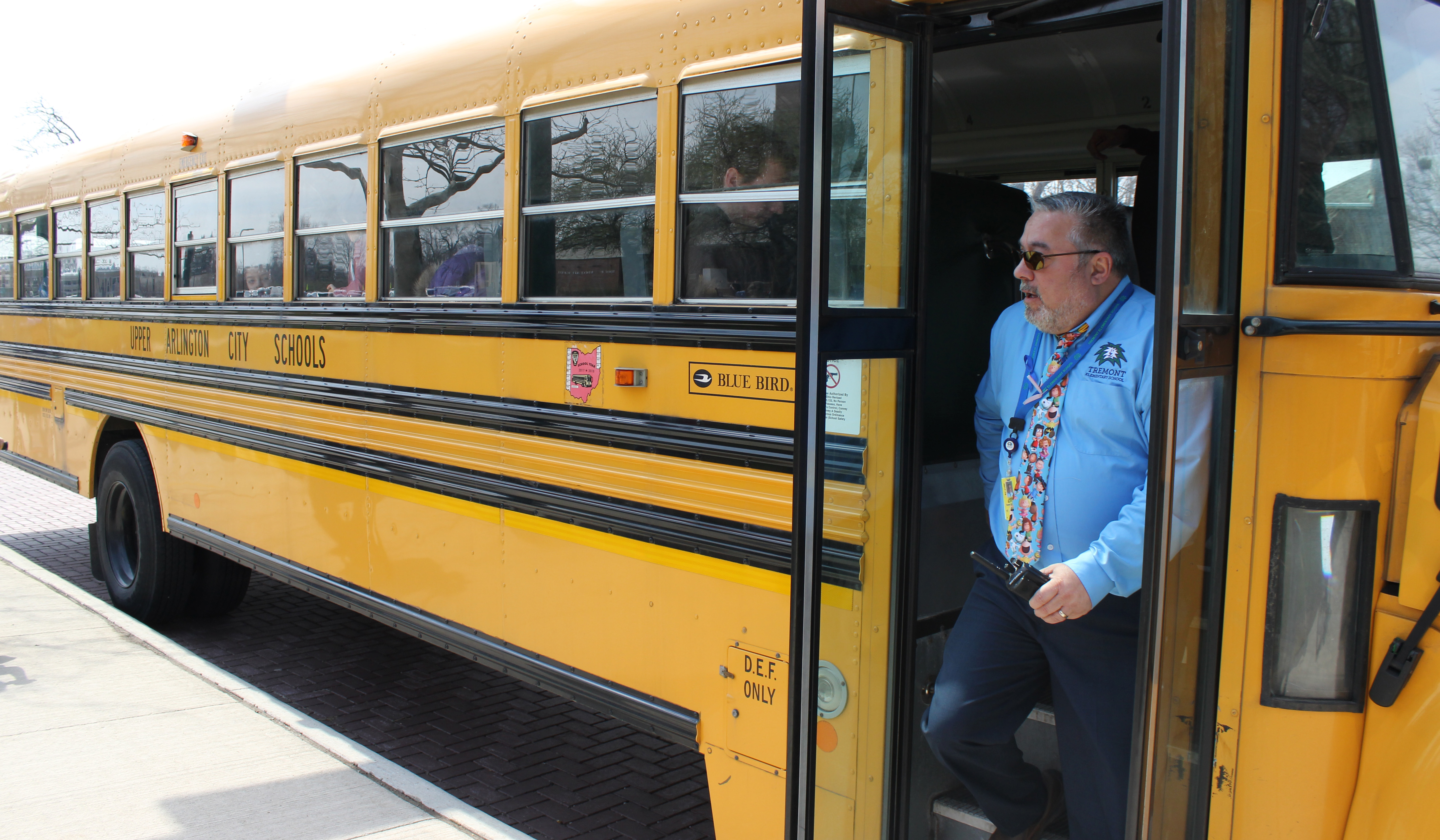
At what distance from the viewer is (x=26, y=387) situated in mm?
7262

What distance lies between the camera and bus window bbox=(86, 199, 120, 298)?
5.92 m

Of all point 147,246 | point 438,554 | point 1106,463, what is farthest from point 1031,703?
point 147,246

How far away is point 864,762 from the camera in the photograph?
246 centimetres

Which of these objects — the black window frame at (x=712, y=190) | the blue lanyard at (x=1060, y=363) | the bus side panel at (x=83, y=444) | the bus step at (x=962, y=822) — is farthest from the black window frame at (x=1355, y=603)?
the bus side panel at (x=83, y=444)

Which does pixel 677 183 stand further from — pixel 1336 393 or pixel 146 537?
pixel 146 537

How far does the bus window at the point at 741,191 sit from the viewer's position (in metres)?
2.50

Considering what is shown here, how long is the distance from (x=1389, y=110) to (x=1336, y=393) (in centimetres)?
53

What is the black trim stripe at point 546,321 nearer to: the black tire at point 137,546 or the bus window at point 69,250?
the black tire at point 137,546

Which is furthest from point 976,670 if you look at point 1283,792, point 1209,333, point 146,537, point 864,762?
point 146,537

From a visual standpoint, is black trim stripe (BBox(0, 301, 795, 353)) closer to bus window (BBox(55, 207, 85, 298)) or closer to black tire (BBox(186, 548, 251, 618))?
black tire (BBox(186, 548, 251, 618))

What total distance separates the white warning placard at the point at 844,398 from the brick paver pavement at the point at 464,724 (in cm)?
191

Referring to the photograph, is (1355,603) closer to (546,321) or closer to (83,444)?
(546,321)

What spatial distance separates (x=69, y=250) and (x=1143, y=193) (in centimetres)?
647

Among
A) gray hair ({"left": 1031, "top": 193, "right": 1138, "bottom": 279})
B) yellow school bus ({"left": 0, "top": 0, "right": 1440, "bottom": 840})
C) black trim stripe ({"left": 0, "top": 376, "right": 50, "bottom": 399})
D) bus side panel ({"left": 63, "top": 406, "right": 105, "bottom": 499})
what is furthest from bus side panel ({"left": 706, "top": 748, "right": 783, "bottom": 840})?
Answer: black trim stripe ({"left": 0, "top": 376, "right": 50, "bottom": 399})
